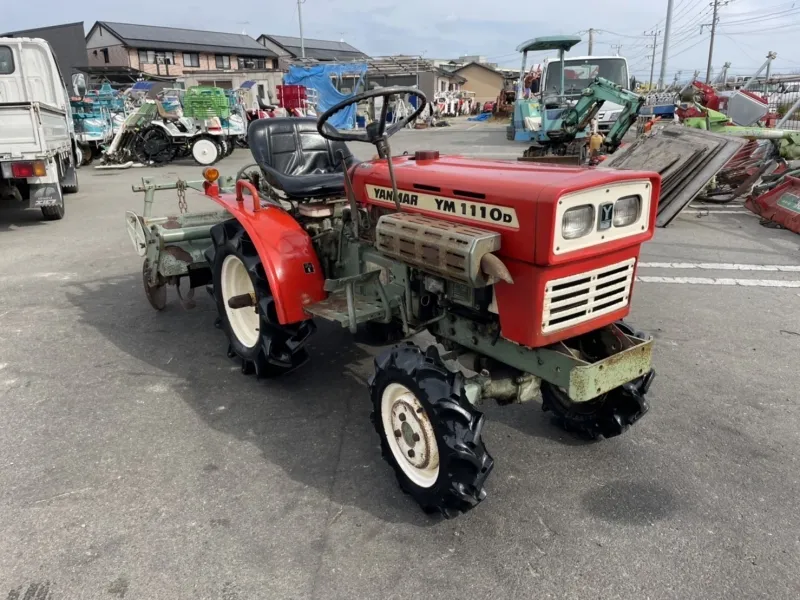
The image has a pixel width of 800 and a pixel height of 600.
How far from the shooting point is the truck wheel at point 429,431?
7.16 feet

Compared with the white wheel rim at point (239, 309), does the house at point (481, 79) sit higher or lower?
higher

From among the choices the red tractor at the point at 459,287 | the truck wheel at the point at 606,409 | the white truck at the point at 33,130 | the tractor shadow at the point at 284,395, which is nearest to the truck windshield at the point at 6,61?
the white truck at the point at 33,130

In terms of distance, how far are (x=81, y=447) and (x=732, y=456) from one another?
301 cm

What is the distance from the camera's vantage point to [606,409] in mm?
2773

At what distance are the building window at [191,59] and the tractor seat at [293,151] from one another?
50338 mm

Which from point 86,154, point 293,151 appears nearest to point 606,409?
point 293,151

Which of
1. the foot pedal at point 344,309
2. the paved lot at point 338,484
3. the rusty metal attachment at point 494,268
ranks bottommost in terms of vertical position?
the paved lot at point 338,484

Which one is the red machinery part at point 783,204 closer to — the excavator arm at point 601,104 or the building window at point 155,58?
the excavator arm at point 601,104

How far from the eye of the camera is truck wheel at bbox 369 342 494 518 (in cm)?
218

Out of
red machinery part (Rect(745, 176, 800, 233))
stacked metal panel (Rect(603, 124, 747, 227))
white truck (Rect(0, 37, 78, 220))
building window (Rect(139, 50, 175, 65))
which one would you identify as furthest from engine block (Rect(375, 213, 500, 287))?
building window (Rect(139, 50, 175, 65))

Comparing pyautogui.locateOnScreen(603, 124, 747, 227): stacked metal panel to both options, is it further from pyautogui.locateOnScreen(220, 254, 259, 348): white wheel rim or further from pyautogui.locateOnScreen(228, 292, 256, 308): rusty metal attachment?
pyautogui.locateOnScreen(228, 292, 256, 308): rusty metal attachment

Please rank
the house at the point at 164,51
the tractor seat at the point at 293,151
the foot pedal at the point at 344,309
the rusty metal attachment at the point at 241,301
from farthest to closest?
the house at the point at 164,51 → the tractor seat at the point at 293,151 → the rusty metal attachment at the point at 241,301 → the foot pedal at the point at 344,309

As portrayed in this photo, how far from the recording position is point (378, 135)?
101 inches

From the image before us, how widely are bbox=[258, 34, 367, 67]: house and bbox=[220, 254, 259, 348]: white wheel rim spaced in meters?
56.7
